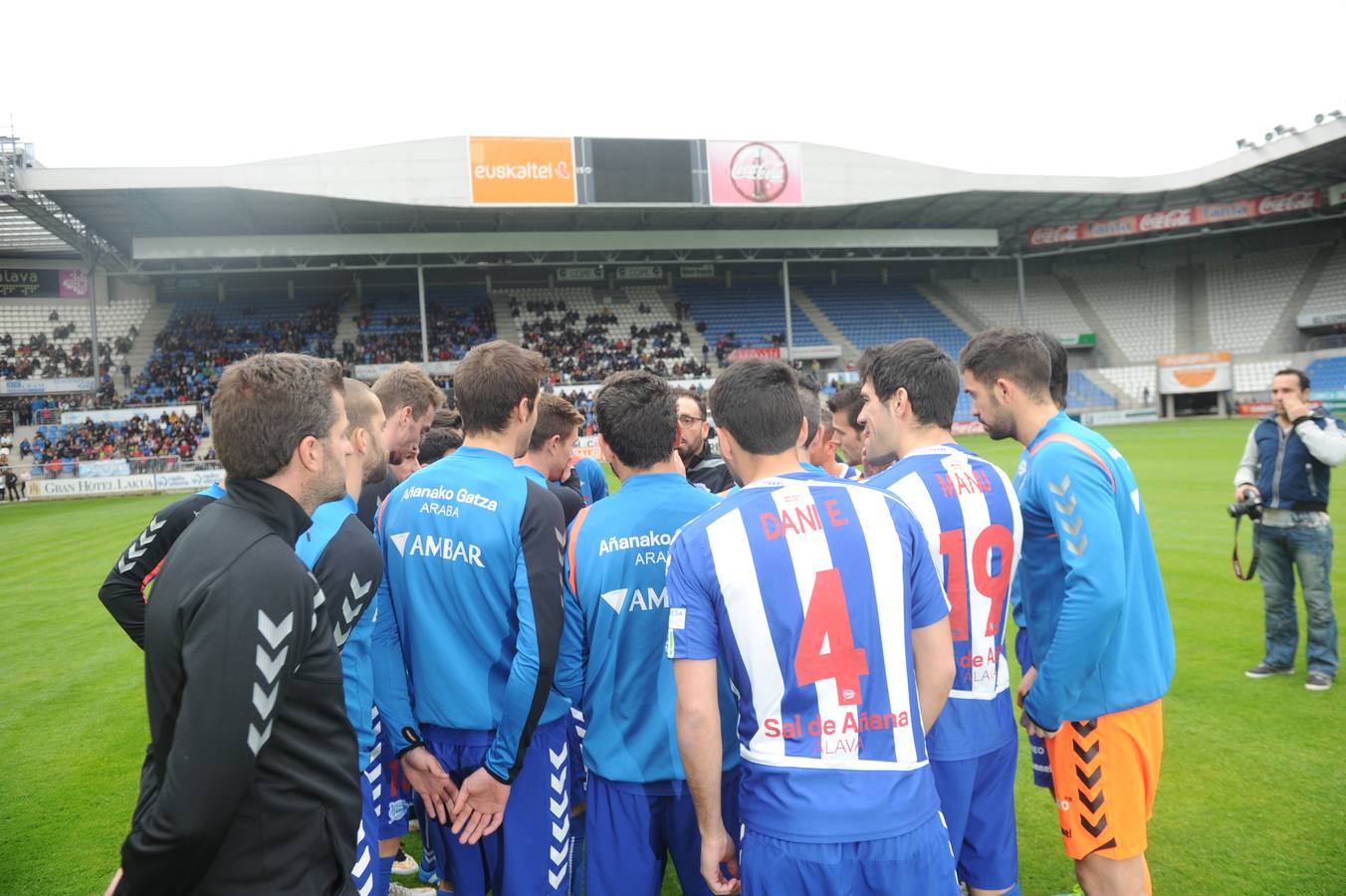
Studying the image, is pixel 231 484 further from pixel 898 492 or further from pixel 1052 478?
pixel 1052 478

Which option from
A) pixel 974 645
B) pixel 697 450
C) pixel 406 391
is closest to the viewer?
pixel 974 645

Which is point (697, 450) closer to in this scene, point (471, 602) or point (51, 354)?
point (471, 602)

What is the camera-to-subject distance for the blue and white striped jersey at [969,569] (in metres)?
2.64

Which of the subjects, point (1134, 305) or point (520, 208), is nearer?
point (520, 208)

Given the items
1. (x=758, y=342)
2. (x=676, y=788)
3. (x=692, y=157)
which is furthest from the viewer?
(x=758, y=342)

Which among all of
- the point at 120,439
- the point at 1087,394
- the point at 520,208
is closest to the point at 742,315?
the point at 520,208

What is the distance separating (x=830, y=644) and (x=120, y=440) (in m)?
33.7

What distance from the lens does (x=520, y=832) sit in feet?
8.84

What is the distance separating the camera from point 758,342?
127ft

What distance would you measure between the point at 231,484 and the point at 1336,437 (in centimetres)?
687

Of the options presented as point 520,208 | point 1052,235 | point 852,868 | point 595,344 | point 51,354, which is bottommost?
point 852,868

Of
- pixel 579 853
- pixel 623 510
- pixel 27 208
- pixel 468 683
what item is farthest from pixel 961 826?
pixel 27 208

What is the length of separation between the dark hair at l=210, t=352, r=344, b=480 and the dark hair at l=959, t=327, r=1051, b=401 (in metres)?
2.30

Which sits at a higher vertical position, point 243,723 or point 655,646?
point 243,723
